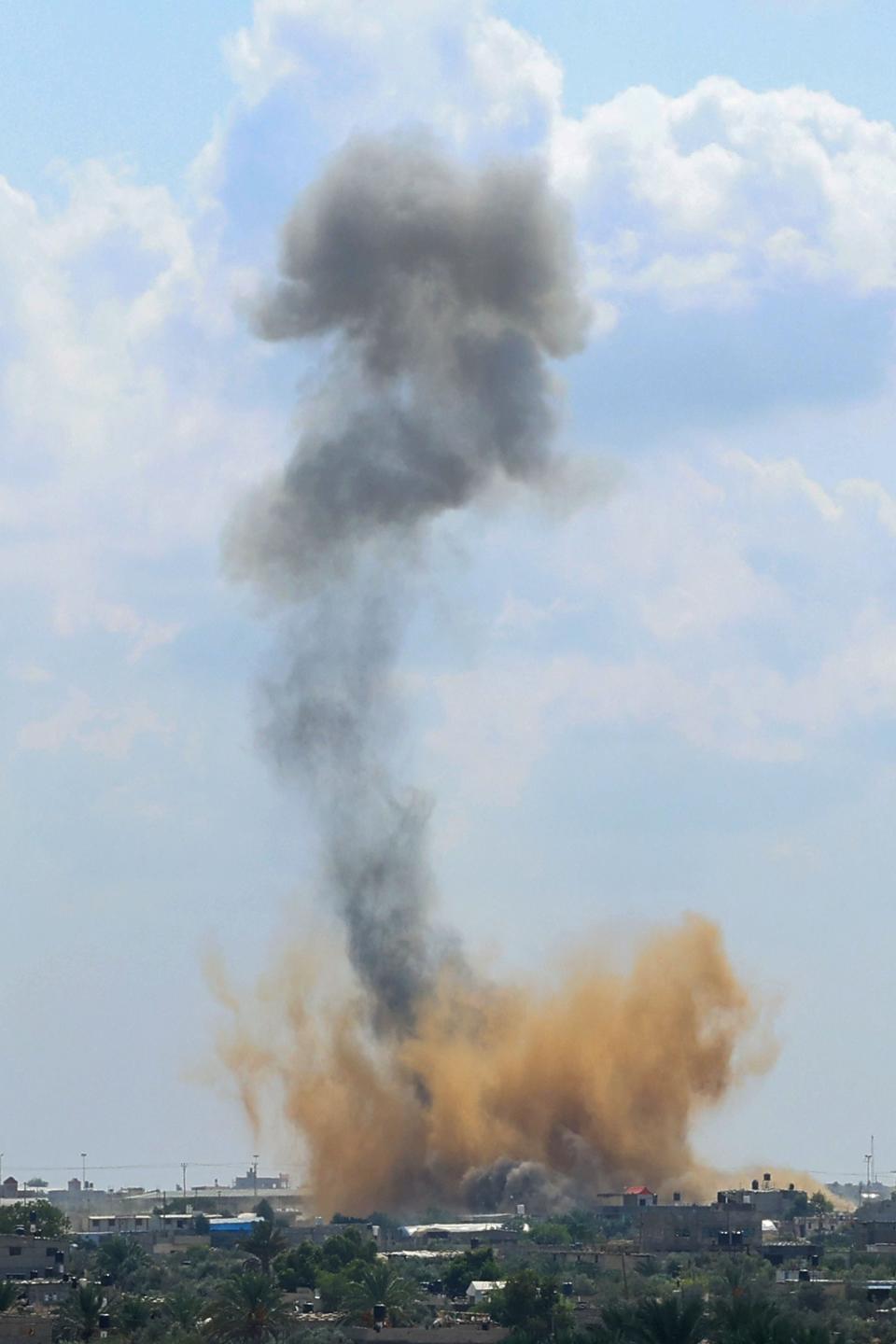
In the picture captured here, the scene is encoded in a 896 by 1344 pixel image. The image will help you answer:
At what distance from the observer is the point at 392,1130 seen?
17188cm

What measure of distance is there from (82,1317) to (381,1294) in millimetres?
11458

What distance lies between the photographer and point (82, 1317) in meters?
84.4

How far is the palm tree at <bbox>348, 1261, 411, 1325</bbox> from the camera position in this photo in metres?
88.6

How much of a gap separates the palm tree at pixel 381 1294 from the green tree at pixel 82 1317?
30.4ft

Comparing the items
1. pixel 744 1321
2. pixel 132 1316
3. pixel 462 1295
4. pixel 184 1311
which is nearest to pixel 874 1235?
pixel 462 1295

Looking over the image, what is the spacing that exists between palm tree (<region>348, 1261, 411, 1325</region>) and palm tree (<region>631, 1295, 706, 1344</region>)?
71.7ft

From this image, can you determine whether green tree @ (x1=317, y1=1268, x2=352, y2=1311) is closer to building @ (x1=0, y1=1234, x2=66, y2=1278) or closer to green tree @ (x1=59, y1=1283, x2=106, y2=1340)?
green tree @ (x1=59, y1=1283, x2=106, y2=1340)

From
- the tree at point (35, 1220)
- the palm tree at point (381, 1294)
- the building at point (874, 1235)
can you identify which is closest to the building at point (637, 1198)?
the building at point (874, 1235)

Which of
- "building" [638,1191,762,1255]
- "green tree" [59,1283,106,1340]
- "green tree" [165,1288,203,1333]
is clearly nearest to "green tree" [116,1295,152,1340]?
"green tree" [165,1288,203,1333]

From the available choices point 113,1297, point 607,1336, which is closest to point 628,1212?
point 113,1297

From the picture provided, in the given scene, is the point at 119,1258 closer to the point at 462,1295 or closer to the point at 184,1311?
the point at 462,1295

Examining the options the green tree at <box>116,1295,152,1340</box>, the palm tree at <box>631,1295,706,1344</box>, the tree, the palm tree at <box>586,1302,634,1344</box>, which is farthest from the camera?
the tree

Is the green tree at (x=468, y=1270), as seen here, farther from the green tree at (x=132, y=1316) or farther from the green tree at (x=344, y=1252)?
the green tree at (x=132, y=1316)

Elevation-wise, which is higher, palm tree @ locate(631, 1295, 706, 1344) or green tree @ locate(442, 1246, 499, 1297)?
green tree @ locate(442, 1246, 499, 1297)
